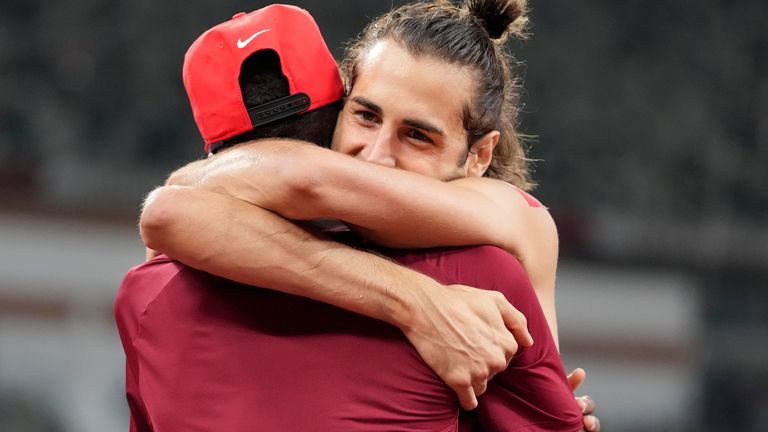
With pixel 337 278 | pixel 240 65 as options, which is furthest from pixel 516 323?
pixel 240 65

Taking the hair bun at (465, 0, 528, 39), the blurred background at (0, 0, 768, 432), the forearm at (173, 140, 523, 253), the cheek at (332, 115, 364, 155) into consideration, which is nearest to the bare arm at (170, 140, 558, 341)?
the forearm at (173, 140, 523, 253)

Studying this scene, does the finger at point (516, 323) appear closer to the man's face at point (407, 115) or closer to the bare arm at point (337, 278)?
the bare arm at point (337, 278)

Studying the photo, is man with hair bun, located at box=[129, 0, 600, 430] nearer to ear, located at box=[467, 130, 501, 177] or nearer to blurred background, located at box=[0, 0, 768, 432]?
ear, located at box=[467, 130, 501, 177]

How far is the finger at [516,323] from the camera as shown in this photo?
1.01 m


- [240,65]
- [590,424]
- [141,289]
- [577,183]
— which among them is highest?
[240,65]

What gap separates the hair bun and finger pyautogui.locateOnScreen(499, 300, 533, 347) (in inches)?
15.1

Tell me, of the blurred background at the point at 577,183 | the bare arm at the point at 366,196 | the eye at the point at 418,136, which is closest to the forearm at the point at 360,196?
the bare arm at the point at 366,196

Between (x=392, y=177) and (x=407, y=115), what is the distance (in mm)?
134

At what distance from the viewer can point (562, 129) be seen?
380 centimetres

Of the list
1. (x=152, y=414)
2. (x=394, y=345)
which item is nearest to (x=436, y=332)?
(x=394, y=345)

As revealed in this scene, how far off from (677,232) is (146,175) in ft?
5.84

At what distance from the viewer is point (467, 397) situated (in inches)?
40.1

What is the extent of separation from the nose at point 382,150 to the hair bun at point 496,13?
0.70 feet

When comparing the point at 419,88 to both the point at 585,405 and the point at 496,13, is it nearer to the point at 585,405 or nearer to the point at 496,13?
the point at 496,13
